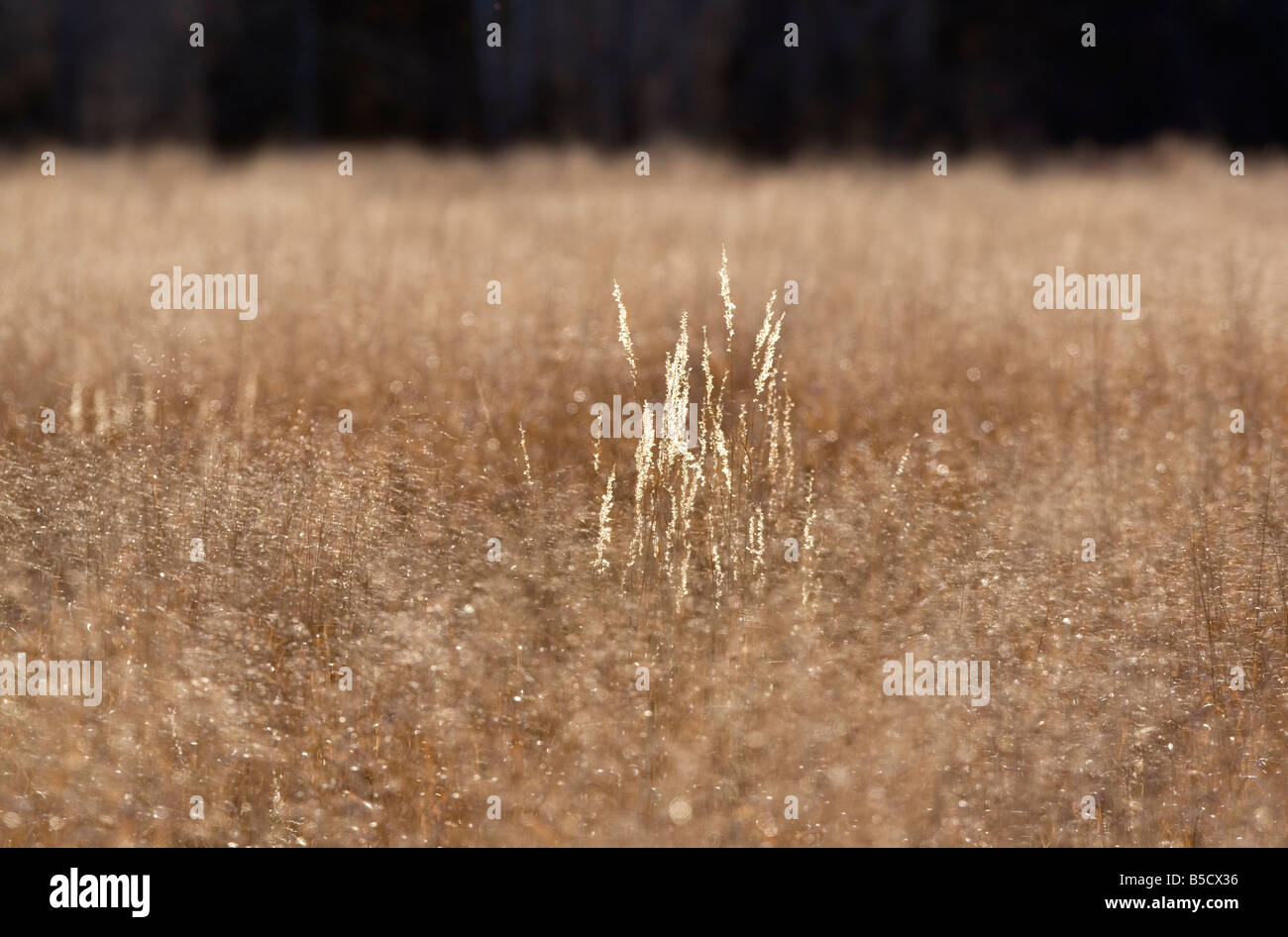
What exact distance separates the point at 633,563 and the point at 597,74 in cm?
1030

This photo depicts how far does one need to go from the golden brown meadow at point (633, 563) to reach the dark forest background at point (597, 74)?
7.65 m

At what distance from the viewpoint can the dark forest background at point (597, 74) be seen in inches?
485

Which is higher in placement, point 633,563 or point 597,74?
point 597,74

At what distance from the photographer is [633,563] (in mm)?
3246

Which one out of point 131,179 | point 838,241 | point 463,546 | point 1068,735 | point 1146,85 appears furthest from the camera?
point 1146,85

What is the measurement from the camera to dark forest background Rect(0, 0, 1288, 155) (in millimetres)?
12320

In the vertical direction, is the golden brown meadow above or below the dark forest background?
below

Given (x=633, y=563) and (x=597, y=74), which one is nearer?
(x=633, y=563)

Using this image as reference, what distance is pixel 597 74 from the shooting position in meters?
12.5

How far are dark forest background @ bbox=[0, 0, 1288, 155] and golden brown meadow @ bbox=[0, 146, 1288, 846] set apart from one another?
765cm
